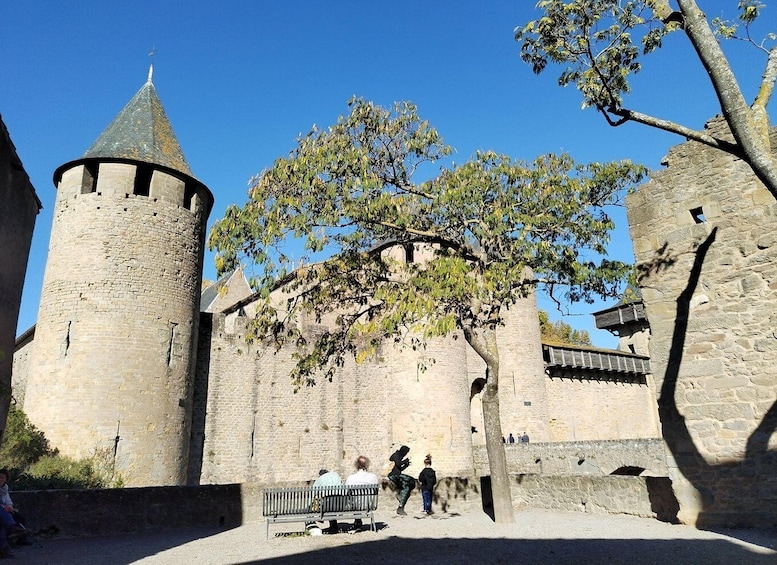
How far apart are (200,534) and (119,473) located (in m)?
5.24

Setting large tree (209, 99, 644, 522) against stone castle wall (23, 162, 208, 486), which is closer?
large tree (209, 99, 644, 522)

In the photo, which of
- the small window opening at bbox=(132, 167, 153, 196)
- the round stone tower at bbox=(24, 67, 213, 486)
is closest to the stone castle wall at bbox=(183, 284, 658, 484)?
the round stone tower at bbox=(24, 67, 213, 486)

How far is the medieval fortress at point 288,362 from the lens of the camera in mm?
6898

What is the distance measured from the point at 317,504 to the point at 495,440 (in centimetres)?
301

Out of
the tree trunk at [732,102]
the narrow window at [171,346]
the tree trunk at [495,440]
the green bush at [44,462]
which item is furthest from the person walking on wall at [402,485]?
the tree trunk at [732,102]

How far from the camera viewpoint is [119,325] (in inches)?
522

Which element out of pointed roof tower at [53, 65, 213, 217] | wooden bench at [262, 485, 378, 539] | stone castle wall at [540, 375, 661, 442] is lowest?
wooden bench at [262, 485, 378, 539]

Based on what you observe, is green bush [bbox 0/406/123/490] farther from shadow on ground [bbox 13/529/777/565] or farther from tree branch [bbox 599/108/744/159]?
tree branch [bbox 599/108/744/159]

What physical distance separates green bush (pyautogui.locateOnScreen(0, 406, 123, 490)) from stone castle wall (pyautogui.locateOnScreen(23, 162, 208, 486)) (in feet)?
0.66

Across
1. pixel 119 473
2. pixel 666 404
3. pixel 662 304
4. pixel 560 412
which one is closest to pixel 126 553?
pixel 119 473

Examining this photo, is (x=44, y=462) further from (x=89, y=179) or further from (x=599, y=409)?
(x=599, y=409)

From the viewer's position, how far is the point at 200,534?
27.6ft

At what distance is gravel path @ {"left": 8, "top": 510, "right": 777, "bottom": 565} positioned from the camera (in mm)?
5586

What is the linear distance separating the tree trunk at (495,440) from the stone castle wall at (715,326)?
2.40 metres
